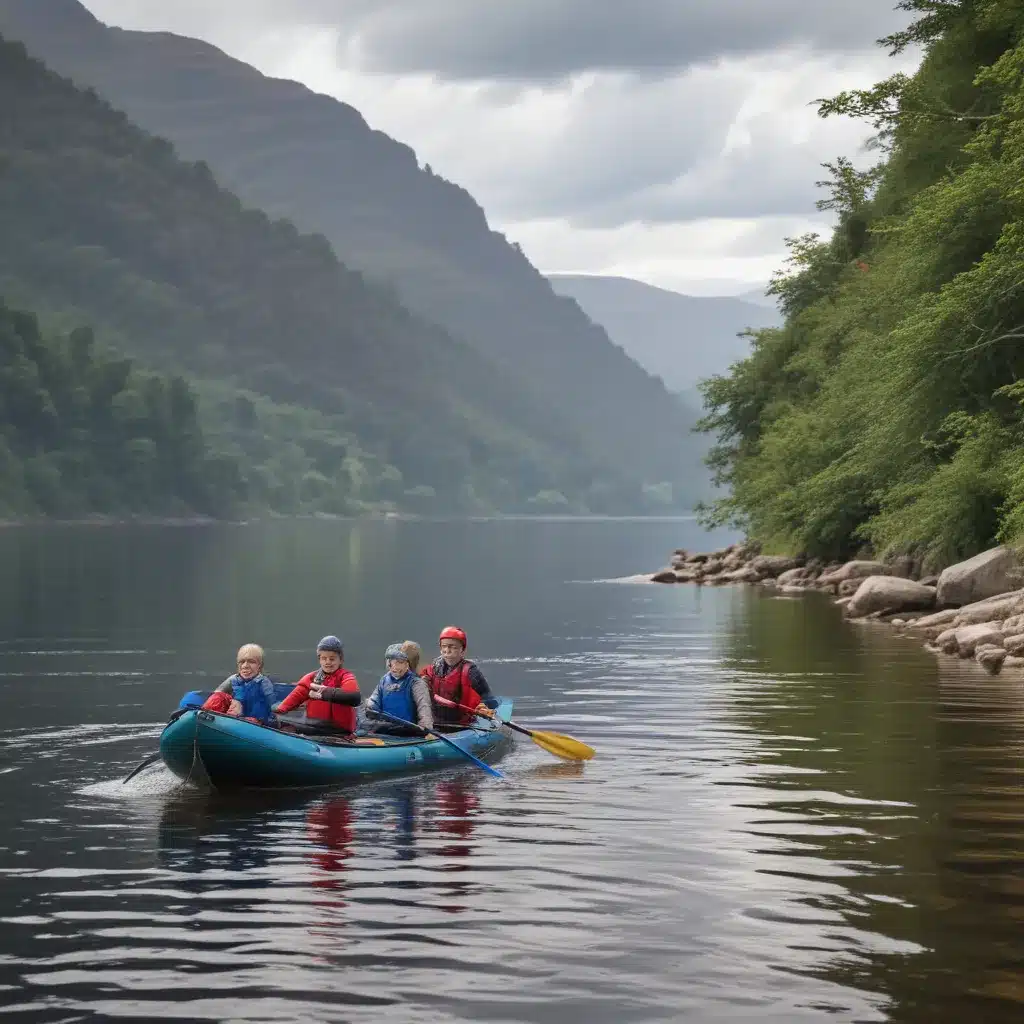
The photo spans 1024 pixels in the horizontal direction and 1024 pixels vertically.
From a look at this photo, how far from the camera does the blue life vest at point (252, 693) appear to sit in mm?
18766

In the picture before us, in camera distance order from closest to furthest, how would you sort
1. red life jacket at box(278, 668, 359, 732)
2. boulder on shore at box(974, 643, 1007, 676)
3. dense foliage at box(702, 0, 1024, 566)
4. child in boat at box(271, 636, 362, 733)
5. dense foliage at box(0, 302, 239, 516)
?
child in boat at box(271, 636, 362, 733) < red life jacket at box(278, 668, 359, 732) < boulder on shore at box(974, 643, 1007, 676) < dense foliage at box(702, 0, 1024, 566) < dense foliage at box(0, 302, 239, 516)

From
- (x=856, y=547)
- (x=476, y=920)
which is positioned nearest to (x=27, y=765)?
(x=476, y=920)

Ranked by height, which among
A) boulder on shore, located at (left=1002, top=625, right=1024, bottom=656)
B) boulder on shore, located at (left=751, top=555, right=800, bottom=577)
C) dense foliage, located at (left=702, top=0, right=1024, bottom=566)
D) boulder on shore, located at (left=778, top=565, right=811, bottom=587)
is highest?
dense foliage, located at (left=702, top=0, right=1024, bottom=566)

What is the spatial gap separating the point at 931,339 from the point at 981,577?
5.72 metres

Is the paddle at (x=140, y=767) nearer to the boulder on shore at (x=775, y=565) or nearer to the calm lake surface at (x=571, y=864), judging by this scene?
the calm lake surface at (x=571, y=864)

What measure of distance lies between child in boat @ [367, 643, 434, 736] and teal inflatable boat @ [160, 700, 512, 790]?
3.74 feet

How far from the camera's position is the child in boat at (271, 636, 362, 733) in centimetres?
1906

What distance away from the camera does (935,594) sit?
41.9m

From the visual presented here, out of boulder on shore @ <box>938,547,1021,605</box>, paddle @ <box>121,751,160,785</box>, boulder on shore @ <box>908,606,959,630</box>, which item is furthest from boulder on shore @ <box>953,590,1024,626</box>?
paddle @ <box>121,751,160,785</box>

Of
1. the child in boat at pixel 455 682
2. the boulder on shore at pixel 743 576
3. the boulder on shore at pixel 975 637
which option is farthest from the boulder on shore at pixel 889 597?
the child in boat at pixel 455 682

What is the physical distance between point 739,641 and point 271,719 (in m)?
20.5

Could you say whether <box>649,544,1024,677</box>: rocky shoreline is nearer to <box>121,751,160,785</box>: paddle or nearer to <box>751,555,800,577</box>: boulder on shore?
<box>751,555,800,577</box>: boulder on shore

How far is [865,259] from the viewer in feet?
203

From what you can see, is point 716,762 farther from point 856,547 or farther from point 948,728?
point 856,547
